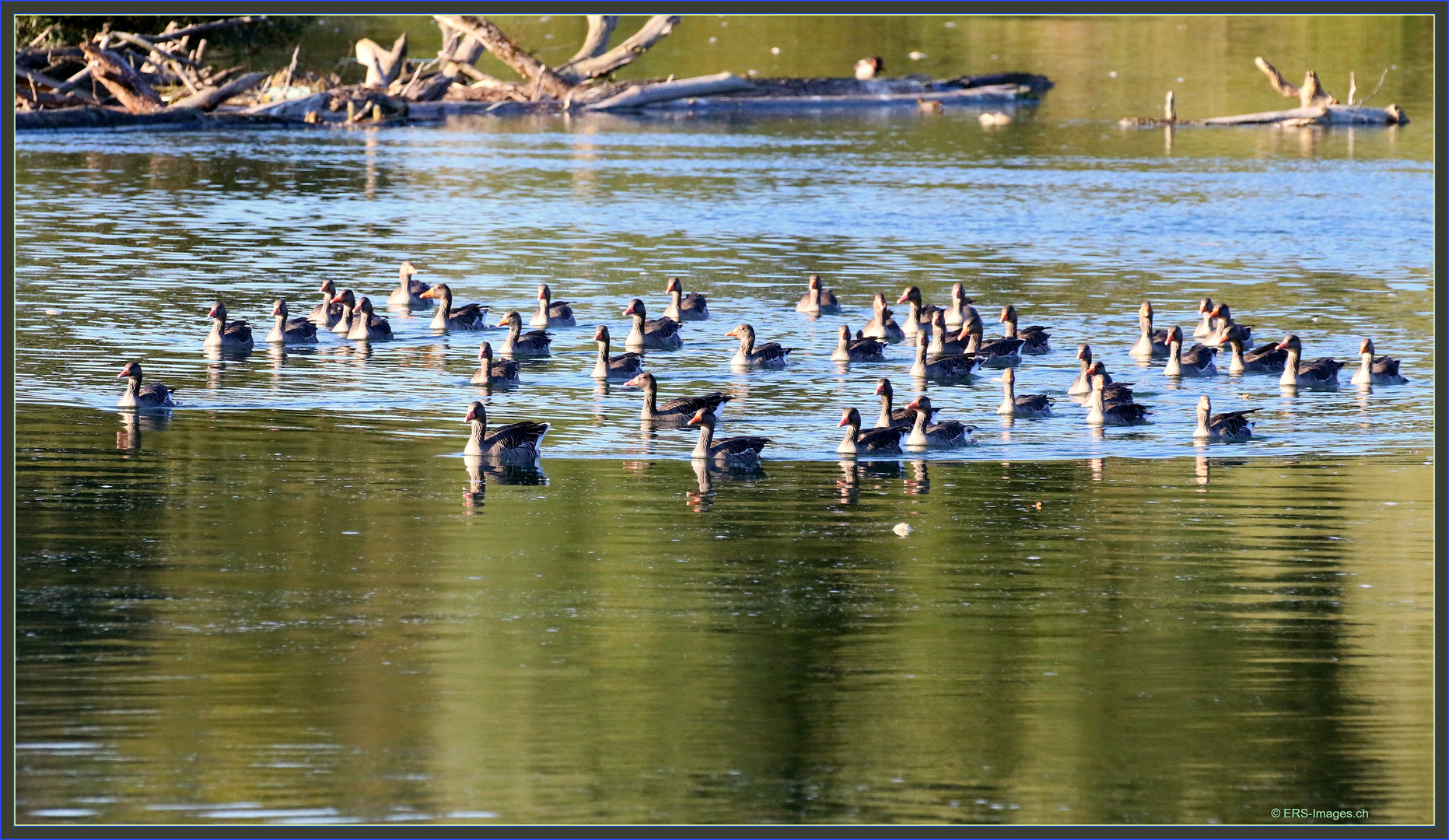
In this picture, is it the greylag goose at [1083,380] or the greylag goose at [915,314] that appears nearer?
the greylag goose at [1083,380]

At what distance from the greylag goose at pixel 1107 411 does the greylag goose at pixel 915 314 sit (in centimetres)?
674

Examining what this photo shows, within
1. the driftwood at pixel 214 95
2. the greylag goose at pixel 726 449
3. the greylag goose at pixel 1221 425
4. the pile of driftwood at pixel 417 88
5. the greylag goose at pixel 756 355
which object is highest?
the pile of driftwood at pixel 417 88

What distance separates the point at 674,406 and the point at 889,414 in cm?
245

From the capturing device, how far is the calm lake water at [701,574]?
1298 cm

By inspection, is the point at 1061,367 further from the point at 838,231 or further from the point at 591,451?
A: the point at 838,231

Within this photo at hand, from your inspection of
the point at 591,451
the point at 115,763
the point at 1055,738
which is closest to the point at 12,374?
the point at 591,451

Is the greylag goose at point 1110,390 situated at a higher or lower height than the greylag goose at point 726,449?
higher

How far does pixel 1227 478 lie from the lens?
21.8m

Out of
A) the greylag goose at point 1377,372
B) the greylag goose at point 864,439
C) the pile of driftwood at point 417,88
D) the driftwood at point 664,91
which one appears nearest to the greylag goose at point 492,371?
the greylag goose at point 864,439

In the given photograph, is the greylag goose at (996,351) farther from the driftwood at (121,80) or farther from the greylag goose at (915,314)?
the driftwood at (121,80)

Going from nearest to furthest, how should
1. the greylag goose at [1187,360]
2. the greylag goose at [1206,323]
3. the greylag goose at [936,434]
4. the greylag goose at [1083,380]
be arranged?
the greylag goose at [936,434] < the greylag goose at [1083,380] < the greylag goose at [1187,360] < the greylag goose at [1206,323]

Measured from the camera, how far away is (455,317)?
31750mm

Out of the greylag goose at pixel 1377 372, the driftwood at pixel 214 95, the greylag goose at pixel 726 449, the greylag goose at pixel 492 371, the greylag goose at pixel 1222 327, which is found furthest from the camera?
the driftwood at pixel 214 95

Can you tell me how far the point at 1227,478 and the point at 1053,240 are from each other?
23661mm
